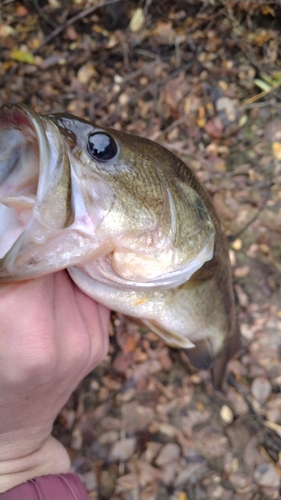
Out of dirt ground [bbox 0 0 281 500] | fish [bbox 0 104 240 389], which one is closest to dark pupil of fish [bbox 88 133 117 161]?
fish [bbox 0 104 240 389]

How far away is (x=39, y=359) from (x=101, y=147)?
21.9 inches

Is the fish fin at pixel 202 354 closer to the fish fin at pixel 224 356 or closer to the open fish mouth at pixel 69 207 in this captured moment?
the fish fin at pixel 224 356

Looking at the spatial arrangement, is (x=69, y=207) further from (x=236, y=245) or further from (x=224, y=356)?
(x=236, y=245)

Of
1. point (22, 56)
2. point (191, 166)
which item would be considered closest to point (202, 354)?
point (191, 166)

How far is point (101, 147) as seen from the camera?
87 centimetres

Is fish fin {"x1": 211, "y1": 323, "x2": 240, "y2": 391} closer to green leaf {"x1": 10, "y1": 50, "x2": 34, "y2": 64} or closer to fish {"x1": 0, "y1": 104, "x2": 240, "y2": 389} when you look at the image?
fish {"x1": 0, "y1": 104, "x2": 240, "y2": 389}

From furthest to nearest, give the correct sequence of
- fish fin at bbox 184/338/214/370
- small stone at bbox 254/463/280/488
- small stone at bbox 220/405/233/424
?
small stone at bbox 220/405/233/424
small stone at bbox 254/463/280/488
fish fin at bbox 184/338/214/370

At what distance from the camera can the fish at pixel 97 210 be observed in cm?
79

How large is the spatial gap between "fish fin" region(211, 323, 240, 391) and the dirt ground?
148 mm

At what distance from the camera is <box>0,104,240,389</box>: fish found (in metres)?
0.79

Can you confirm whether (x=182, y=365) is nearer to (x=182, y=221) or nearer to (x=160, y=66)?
(x=182, y=221)

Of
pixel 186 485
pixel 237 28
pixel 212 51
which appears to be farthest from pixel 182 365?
pixel 237 28

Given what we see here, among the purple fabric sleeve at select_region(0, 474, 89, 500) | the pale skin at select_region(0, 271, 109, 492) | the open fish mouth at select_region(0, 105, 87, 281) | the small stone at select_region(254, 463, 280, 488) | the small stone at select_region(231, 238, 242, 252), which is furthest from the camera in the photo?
the small stone at select_region(231, 238, 242, 252)

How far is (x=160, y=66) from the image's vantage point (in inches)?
91.0
